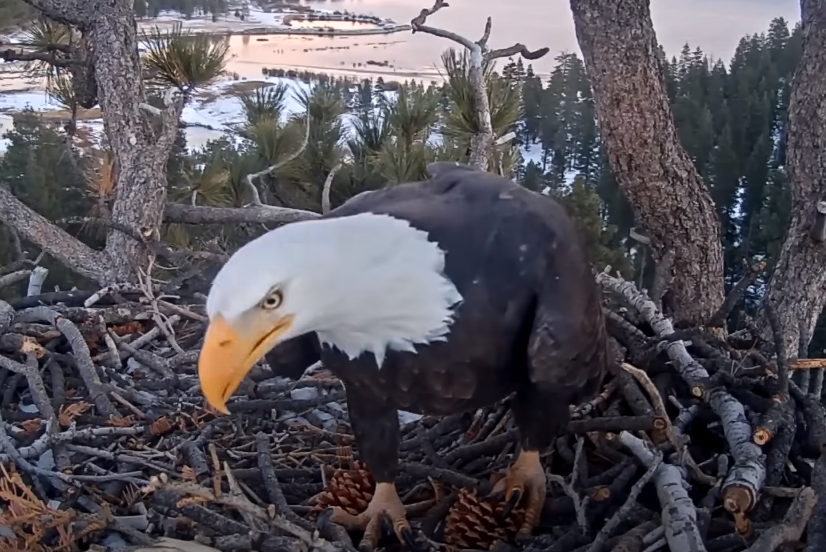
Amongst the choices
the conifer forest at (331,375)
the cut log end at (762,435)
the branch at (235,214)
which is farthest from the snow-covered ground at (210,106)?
the cut log end at (762,435)

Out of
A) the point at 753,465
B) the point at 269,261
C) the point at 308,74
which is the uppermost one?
the point at 308,74

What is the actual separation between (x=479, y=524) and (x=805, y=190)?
7.62 ft

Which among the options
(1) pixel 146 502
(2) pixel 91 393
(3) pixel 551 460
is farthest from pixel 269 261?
(2) pixel 91 393

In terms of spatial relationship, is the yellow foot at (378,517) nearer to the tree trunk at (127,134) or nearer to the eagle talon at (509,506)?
the eagle talon at (509,506)

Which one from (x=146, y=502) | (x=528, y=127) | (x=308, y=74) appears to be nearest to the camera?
(x=146, y=502)

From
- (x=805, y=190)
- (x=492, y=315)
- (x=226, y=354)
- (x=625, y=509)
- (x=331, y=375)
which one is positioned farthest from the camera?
(x=805, y=190)

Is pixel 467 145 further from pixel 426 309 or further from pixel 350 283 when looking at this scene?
pixel 350 283

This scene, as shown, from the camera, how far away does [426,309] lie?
1539 mm

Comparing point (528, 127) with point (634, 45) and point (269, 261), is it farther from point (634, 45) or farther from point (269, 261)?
point (269, 261)

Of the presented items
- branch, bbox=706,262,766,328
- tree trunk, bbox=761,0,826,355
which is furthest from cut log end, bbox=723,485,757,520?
tree trunk, bbox=761,0,826,355

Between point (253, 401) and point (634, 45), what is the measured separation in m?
1.92

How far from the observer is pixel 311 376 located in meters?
2.61

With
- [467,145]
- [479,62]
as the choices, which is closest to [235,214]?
[467,145]

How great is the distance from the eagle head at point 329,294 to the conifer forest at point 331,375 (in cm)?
25
